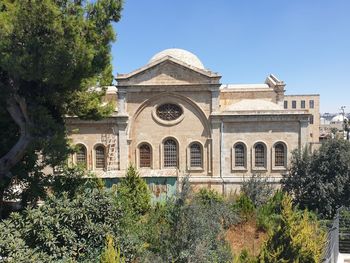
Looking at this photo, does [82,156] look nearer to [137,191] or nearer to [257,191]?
[137,191]

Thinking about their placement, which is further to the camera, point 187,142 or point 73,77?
point 187,142

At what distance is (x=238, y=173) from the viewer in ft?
72.9

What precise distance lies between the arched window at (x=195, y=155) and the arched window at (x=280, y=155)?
5.03 metres

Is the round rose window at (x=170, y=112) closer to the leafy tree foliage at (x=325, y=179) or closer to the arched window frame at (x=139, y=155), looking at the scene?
the arched window frame at (x=139, y=155)

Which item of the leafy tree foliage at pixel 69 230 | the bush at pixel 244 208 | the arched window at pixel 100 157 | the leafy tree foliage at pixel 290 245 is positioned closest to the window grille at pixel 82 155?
the arched window at pixel 100 157

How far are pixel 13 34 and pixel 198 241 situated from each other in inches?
294

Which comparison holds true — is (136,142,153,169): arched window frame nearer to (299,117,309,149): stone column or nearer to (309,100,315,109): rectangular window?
(299,117,309,149): stone column

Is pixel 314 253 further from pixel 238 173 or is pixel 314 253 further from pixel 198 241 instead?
pixel 238 173

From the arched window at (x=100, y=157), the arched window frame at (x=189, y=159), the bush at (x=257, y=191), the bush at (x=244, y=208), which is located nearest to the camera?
the bush at (x=244, y=208)

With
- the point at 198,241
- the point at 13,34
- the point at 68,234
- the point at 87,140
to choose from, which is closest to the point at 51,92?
the point at 13,34

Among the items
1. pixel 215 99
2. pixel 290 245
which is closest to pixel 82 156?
pixel 215 99

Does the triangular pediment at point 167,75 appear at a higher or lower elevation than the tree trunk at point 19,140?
higher

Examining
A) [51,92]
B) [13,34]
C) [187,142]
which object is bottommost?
[187,142]

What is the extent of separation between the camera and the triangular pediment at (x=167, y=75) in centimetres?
2181
